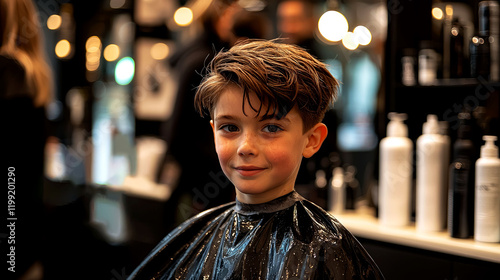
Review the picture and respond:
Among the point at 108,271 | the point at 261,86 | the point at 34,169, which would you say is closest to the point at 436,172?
the point at 261,86

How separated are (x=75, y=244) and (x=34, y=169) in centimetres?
166

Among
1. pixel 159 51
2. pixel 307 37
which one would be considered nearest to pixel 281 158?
pixel 307 37

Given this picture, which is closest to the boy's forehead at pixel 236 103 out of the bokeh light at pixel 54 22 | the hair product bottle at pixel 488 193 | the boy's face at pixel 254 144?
the boy's face at pixel 254 144

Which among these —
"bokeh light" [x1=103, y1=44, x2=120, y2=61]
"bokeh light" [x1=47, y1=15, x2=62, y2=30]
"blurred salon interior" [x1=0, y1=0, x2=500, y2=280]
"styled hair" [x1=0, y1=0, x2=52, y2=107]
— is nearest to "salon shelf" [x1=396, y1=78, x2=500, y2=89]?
"blurred salon interior" [x1=0, y1=0, x2=500, y2=280]

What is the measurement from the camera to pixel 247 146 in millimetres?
988

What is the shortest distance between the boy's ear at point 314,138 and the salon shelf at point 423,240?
0.88 metres

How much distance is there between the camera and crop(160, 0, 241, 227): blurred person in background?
222 centimetres

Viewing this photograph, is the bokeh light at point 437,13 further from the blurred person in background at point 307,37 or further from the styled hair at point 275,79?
the styled hair at point 275,79

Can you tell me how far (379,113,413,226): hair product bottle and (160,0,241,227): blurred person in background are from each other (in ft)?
2.21

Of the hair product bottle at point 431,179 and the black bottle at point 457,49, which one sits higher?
the black bottle at point 457,49

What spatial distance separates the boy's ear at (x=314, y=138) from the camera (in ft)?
3.56

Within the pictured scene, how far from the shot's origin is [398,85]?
2.10 meters

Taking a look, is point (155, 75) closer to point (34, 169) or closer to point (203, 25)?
point (203, 25)

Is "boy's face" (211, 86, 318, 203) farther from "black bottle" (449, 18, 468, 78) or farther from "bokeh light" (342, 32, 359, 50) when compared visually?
"bokeh light" (342, 32, 359, 50)
